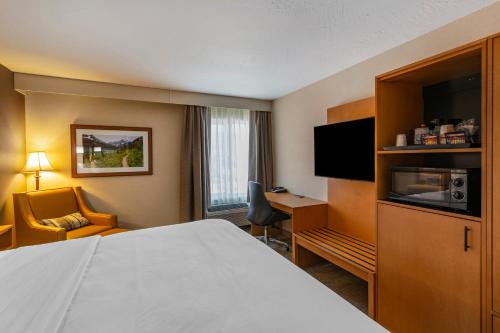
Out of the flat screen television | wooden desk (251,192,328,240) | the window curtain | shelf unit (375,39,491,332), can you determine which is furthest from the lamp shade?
shelf unit (375,39,491,332)

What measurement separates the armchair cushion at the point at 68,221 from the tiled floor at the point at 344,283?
303cm

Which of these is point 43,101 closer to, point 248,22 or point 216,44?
point 216,44

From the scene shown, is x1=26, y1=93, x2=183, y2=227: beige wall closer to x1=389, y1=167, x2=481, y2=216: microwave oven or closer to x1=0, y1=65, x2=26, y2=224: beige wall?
x1=0, y1=65, x2=26, y2=224: beige wall

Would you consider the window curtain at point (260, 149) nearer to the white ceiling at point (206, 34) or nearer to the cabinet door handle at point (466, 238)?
the white ceiling at point (206, 34)

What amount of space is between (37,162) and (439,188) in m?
4.35

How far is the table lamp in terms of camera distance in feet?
10.0

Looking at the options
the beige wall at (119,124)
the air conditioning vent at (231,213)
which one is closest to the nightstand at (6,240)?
the beige wall at (119,124)

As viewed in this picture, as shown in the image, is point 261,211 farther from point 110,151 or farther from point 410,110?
point 110,151

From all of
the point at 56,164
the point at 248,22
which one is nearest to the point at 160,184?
the point at 56,164

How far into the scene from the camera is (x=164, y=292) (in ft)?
3.53

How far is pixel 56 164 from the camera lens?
3361mm

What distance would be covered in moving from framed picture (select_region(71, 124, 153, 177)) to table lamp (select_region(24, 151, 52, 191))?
308 millimetres

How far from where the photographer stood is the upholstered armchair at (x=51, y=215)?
264 cm

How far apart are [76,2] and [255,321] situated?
7.46 feet
